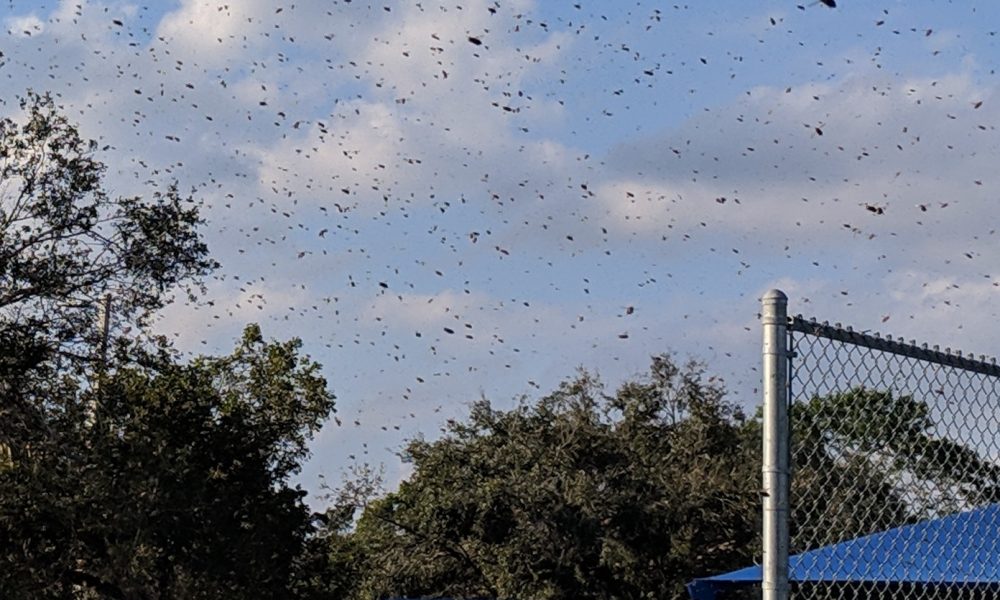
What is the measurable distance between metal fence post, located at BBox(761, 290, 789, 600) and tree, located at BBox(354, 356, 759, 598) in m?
22.4

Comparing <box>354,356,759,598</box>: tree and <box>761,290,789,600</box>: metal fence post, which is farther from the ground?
<box>354,356,759,598</box>: tree

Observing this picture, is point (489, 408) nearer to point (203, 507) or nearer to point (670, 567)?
point (670, 567)

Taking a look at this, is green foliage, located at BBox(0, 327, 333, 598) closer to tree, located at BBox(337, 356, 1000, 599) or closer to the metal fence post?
tree, located at BBox(337, 356, 1000, 599)

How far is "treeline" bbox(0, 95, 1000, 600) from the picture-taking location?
19.7 metres

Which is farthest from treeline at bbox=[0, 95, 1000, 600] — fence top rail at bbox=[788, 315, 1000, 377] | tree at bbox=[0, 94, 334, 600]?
fence top rail at bbox=[788, 315, 1000, 377]

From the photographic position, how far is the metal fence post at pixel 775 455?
3.93 meters

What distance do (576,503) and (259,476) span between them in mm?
6414

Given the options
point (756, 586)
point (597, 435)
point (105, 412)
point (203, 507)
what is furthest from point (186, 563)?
point (756, 586)

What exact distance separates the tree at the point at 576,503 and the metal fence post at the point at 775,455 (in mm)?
22444

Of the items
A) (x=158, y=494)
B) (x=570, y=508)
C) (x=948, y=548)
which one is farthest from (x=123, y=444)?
(x=948, y=548)

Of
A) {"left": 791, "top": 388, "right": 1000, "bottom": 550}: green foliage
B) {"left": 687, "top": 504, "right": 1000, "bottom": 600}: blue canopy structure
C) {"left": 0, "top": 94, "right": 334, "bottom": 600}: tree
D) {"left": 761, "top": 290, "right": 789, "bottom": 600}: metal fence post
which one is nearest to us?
{"left": 761, "top": 290, "right": 789, "bottom": 600}: metal fence post

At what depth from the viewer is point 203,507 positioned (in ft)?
72.2

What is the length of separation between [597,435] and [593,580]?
3276 mm

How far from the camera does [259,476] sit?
23.3 metres
